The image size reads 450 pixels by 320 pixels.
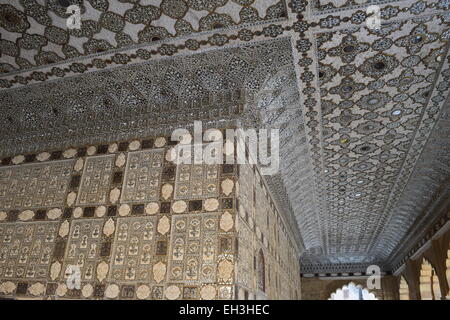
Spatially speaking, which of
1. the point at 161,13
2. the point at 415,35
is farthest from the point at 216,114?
the point at 415,35

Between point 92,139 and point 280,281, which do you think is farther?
point 280,281

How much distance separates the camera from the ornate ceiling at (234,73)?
11.1 feet

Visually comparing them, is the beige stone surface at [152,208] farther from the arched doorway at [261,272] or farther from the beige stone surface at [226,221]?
the arched doorway at [261,272]

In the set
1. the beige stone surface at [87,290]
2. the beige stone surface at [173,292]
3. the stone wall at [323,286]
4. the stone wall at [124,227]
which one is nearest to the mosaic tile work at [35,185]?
the stone wall at [124,227]

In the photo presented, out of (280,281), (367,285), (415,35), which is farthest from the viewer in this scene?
(367,285)

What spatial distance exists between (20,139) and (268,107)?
Result: 3.18 metres

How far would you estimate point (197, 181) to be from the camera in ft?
12.3

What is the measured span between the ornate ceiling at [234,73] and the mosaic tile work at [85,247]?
3.45 ft

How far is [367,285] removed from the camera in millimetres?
14484

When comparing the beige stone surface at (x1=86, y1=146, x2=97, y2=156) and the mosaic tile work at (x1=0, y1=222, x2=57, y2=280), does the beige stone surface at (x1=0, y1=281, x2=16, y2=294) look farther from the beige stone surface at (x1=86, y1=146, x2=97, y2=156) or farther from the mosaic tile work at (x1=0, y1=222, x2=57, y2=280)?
the beige stone surface at (x1=86, y1=146, x2=97, y2=156)

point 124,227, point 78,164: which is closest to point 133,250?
point 124,227

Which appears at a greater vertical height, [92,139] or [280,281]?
[92,139]
